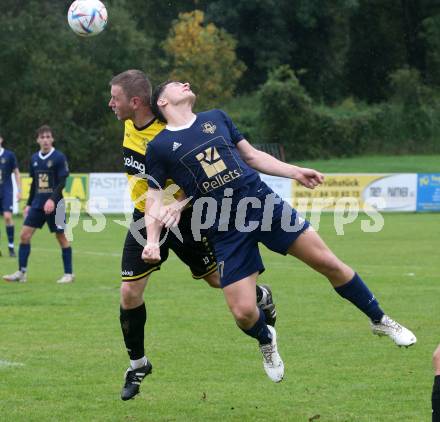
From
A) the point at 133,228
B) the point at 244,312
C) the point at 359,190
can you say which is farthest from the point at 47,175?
the point at 359,190

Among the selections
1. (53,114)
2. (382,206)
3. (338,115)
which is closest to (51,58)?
(53,114)

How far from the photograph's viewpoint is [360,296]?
6613mm

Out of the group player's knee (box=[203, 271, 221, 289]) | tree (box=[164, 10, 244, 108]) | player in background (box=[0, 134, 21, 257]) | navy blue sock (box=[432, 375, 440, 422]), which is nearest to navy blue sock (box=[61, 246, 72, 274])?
player in background (box=[0, 134, 21, 257])

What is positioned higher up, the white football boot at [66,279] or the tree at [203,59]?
the tree at [203,59]

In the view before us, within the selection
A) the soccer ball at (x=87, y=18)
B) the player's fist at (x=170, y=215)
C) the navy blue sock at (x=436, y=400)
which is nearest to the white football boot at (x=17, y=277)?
the soccer ball at (x=87, y=18)

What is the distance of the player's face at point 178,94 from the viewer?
21.7 feet

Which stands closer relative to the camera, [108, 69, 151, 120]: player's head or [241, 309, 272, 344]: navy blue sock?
[241, 309, 272, 344]: navy blue sock

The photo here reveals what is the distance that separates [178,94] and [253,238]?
43.6 inches

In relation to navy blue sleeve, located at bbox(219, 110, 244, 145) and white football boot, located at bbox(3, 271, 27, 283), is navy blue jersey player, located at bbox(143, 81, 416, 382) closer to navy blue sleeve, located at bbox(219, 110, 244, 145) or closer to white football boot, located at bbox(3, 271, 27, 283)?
navy blue sleeve, located at bbox(219, 110, 244, 145)

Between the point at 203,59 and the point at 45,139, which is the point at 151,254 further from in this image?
the point at 203,59

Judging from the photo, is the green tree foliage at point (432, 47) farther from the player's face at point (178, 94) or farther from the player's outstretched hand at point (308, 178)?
the player's outstretched hand at point (308, 178)

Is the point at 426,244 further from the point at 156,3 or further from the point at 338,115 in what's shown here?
the point at 156,3

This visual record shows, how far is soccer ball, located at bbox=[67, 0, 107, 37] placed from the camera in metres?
8.83

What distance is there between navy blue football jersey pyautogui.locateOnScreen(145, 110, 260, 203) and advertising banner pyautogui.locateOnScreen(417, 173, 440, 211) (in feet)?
77.4
